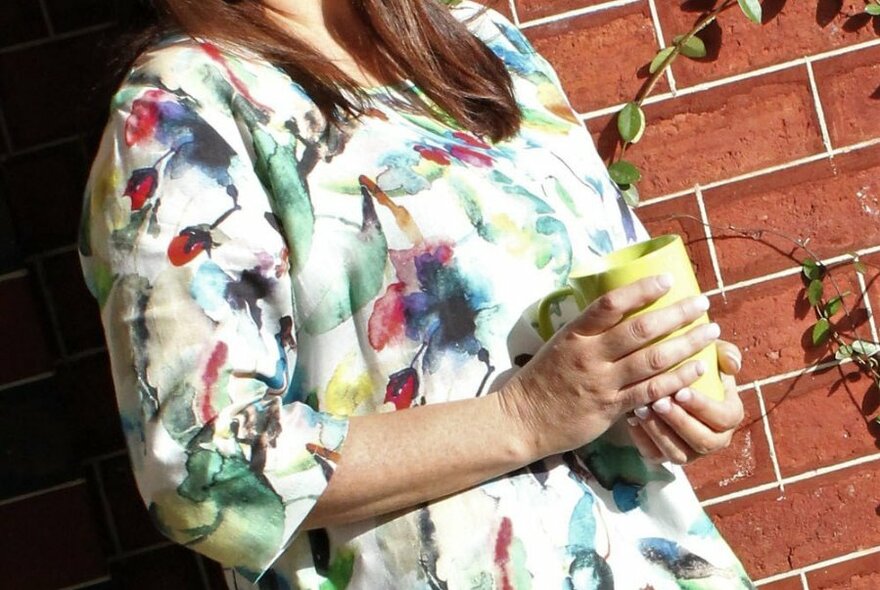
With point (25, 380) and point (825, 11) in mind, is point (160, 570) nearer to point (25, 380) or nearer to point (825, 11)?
point (25, 380)

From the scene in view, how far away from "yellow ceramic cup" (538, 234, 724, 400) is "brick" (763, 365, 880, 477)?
602 millimetres

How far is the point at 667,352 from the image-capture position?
965mm

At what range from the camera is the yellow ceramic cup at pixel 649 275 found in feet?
3.15

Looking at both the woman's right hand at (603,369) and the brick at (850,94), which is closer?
the woman's right hand at (603,369)

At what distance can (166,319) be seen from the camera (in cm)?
92

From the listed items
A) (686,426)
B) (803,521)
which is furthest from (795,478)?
(686,426)

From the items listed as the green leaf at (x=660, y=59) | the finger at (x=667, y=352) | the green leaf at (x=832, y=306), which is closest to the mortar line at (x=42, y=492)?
the finger at (x=667, y=352)

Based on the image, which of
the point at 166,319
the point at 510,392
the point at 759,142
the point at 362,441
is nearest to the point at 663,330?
the point at 510,392

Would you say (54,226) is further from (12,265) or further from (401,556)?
(401,556)

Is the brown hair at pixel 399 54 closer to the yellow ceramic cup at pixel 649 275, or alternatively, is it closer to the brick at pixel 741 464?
the yellow ceramic cup at pixel 649 275

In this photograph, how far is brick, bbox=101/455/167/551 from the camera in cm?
150

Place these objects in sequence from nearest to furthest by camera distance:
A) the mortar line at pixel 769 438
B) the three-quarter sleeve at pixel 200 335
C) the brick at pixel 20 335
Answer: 1. the three-quarter sleeve at pixel 200 335
2. the brick at pixel 20 335
3. the mortar line at pixel 769 438

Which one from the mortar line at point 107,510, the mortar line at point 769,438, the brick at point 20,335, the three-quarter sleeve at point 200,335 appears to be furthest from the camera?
the mortar line at point 769,438

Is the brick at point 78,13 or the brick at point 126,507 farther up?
the brick at point 78,13
